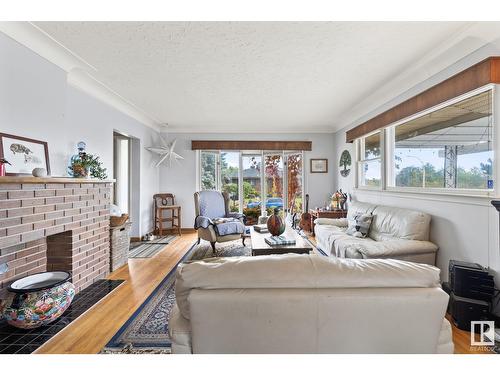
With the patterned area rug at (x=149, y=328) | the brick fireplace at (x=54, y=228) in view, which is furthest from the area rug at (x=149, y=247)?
the patterned area rug at (x=149, y=328)

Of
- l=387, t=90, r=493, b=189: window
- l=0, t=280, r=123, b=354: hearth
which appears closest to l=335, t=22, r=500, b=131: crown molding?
l=387, t=90, r=493, b=189: window

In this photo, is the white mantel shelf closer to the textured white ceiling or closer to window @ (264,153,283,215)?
the textured white ceiling

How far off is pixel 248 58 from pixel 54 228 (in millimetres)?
2474

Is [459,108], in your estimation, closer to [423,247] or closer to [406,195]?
[406,195]

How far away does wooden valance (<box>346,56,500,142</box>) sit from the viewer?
1985 millimetres

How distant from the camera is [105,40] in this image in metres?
2.24

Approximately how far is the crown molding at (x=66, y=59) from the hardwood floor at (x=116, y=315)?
7.86 ft

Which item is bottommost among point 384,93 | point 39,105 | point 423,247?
point 423,247

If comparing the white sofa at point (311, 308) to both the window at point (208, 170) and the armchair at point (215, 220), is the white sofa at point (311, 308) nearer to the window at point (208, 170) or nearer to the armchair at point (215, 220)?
the armchair at point (215, 220)

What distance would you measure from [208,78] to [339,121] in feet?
10.6

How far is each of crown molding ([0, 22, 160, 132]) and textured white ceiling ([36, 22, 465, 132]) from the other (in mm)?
84

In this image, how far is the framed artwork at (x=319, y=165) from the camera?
5.88 meters

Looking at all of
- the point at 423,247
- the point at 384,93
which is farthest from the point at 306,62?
the point at 423,247

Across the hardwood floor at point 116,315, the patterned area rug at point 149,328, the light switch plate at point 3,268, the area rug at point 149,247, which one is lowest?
the patterned area rug at point 149,328
